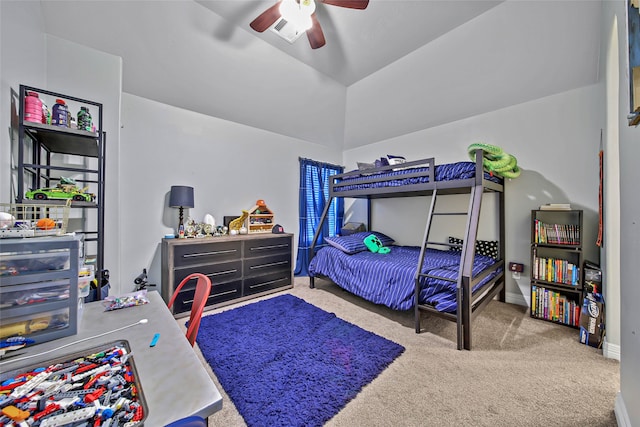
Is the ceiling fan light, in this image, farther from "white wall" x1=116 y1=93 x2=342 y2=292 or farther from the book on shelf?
the book on shelf

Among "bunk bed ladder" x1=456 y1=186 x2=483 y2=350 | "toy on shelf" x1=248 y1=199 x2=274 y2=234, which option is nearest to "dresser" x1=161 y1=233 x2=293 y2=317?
"toy on shelf" x1=248 y1=199 x2=274 y2=234

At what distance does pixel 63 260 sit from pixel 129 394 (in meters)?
0.63

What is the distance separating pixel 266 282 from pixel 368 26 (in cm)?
330

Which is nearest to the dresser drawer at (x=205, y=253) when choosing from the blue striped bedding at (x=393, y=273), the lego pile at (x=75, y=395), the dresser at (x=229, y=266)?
the dresser at (x=229, y=266)

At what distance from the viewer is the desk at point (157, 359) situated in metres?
0.55

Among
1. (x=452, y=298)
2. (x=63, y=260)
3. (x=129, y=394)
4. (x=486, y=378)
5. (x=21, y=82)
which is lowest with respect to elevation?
(x=486, y=378)

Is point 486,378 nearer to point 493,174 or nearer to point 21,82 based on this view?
point 493,174

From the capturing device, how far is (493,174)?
2.67 metres

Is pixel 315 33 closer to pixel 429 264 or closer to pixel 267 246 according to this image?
pixel 267 246

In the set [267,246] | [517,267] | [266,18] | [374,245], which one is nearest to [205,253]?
[267,246]

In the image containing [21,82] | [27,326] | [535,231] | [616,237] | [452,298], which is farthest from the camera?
[535,231]

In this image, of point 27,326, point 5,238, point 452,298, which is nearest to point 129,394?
point 27,326

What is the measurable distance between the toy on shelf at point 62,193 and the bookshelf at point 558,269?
4.16m

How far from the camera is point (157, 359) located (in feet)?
2.37
